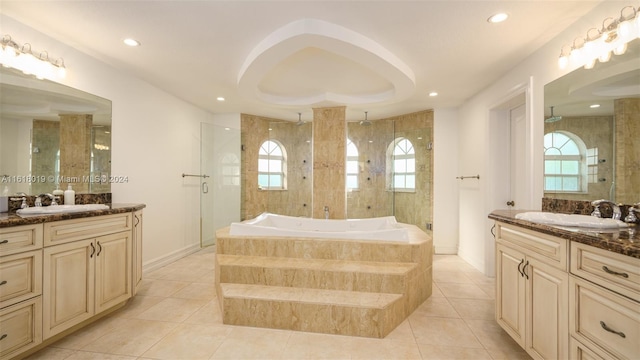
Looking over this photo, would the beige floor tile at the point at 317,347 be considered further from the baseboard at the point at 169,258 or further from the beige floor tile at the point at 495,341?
the baseboard at the point at 169,258

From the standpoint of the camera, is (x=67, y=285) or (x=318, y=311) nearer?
(x=67, y=285)

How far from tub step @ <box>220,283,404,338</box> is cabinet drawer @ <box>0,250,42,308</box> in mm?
1161

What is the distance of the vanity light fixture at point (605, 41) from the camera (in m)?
1.58

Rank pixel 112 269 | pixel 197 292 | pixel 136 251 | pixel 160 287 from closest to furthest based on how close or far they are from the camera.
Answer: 1. pixel 112 269
2. pixel 136 251
3. pixel 197 292
4. pixel 160 287

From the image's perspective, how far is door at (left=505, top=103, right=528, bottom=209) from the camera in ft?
10.0

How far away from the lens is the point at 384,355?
1815 mm

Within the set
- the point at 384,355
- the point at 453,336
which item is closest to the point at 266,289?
the point at 384,355

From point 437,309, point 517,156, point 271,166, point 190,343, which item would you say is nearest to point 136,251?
point 190,343

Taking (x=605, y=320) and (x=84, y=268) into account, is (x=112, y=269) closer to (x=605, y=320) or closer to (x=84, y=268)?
(x=84, y=268)

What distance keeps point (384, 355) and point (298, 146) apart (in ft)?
11.9

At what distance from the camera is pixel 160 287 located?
2.92 metres

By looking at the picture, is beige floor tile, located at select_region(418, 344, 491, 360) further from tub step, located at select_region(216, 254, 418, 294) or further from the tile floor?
tub step, located at select_region(216, 254, 418, 294)

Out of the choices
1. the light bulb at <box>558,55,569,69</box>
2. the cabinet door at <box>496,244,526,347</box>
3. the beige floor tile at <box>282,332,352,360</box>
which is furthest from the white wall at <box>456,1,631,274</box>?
the beige floor tile at <box>282,332,352,360</box>

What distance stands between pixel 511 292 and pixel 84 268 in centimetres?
300
